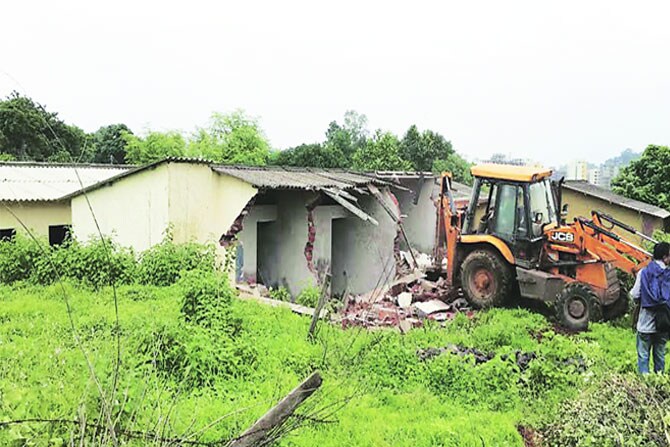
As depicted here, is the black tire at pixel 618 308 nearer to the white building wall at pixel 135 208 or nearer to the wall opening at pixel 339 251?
the wall opening at pixel 339 251

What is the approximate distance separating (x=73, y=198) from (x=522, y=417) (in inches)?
423

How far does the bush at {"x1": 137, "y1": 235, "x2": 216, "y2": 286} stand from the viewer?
32.3 ft

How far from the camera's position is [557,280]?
956 cm

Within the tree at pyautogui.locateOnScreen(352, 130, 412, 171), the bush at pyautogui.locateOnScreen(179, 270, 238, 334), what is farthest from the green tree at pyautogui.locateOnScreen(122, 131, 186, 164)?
the bush at pyautogui.locateOnScreen(179, 270, 238, 334)

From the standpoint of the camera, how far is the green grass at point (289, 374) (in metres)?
4.57

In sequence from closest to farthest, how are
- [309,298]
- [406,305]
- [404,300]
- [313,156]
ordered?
[309,298]
[406,305]
[404,300]
[313,156]

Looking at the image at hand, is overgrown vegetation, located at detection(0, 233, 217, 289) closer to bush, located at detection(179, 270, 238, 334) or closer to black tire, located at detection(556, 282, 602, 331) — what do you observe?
bush, located at detection(179, 270, 238, 334)

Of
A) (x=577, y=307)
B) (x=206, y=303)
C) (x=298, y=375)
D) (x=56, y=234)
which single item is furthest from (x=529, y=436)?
(x=56, y=234)

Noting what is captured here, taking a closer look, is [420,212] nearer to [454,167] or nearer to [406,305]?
[406,305]

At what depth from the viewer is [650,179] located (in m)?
20.7

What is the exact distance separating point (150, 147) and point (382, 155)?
60.2 ft

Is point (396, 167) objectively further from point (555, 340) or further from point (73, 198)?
point (555, 340)

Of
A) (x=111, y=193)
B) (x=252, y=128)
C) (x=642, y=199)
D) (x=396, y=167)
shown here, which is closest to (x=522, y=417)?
(x=111, y=193)

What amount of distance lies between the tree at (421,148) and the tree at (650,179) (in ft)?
49.4
